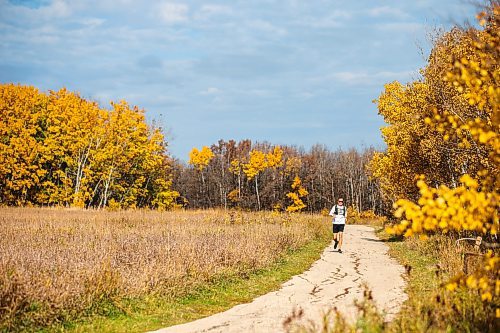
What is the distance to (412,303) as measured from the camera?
7176mm

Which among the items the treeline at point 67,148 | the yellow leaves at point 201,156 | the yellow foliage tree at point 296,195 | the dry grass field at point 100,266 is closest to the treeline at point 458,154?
the dry grass field at point 100,266

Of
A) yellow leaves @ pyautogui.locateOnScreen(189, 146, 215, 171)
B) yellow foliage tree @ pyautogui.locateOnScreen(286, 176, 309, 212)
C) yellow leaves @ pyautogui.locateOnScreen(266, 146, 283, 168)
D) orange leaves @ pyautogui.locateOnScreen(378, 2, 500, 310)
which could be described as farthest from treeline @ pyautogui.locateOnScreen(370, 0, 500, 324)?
yellow leaves @ pyautogui.locateOnScreen(189, 146, 215, 171)

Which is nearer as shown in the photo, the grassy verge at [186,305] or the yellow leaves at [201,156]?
the grassy verge at [186,305]

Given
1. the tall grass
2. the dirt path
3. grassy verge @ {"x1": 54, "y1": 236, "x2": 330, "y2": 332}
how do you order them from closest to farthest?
the tall grass < the dirt path < grassy verge @ {"x1": 54, "y1": 236, "x2": 330, "y2": 332}

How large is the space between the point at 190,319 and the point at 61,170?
43.7m

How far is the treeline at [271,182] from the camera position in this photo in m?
75.0

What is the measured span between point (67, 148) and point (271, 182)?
37887 millimetres

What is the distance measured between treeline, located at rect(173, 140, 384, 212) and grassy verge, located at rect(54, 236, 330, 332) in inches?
2202

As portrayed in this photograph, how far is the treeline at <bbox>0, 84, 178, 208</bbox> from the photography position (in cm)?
4416

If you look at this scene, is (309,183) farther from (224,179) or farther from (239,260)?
(239,260)

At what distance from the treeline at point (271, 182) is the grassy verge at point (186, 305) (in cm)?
5592

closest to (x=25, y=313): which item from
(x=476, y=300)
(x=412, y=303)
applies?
(x=412, y=303)

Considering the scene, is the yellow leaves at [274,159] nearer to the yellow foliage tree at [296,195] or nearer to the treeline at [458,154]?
the yellow foliage tree at [296,195]

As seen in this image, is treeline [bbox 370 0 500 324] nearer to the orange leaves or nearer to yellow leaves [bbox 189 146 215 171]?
the orange leaves
